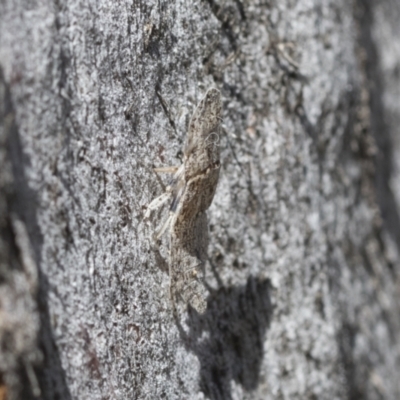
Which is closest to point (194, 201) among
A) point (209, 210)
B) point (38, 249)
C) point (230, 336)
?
point (209, 210)

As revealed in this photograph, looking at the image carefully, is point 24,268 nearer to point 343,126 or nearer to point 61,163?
point 61,163

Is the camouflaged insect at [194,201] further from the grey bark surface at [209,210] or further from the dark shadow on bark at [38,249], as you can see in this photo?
the dark shadow on bark at [38,249]

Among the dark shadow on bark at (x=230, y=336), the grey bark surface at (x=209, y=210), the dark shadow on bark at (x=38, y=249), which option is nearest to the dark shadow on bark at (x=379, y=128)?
the grey bark surface at (x=209, y=210)

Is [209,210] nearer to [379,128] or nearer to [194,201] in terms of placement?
[194,201]

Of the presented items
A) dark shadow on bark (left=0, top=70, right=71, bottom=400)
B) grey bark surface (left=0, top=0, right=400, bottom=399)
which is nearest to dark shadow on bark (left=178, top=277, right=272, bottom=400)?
grey bark surface (left=0, top=0, right=400, bottom=399)

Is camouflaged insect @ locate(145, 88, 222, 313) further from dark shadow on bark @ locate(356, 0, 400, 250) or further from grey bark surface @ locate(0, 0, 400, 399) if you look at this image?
dark shadow on bark @ locate(356, 0, 400, 250)

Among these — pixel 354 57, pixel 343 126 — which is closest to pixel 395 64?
pixel 354 57

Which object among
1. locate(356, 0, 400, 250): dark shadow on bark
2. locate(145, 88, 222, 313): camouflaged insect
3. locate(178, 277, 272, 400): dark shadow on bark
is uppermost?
locate(356, 0, 400, 250): dark shadow on bark
